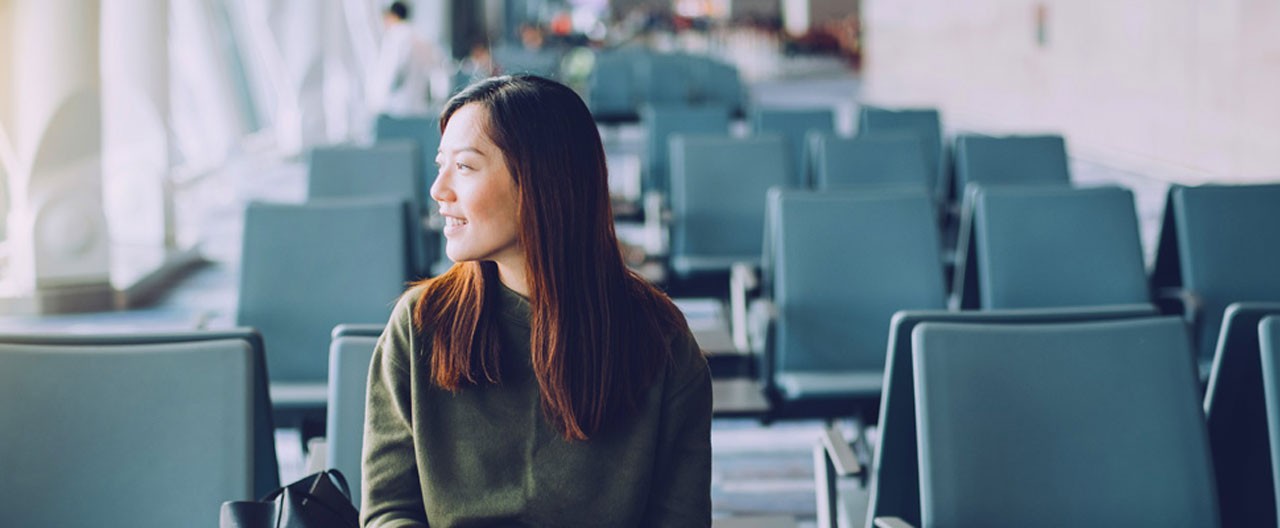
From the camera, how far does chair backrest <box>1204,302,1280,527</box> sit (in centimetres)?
219

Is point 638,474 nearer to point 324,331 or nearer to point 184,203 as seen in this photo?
point 324,331

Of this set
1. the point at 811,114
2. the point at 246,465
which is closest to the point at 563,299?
the point at 246,465

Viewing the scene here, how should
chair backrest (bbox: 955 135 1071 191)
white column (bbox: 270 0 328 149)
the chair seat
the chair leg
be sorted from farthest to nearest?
white column (bbox: 270 0 328 149), chair backrest (bbox: 955 135 1071 191), the chair seat, the chair leg

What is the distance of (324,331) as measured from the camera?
367 cm

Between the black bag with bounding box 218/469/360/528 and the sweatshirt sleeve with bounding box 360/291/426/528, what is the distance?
0.14 feet

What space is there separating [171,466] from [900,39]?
20.5 metres

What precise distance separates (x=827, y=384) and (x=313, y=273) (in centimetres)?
146

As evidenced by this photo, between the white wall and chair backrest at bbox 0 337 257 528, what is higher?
the white wall

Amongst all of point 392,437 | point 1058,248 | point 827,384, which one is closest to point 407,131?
point 827,384

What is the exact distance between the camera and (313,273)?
369 cm

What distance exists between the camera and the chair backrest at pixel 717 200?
5.34m

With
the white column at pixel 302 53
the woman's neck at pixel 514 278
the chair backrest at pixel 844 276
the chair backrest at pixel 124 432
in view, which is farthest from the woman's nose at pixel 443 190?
the white column at pixel 302 53

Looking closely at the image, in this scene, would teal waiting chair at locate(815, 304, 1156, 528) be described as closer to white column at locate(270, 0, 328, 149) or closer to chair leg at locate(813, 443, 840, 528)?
chair leg at locate(813, 443, 840, 528)

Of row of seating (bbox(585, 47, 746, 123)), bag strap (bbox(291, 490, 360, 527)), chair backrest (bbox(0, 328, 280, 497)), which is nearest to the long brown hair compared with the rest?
bag strap (bbox(291, 490, 360, 527))
